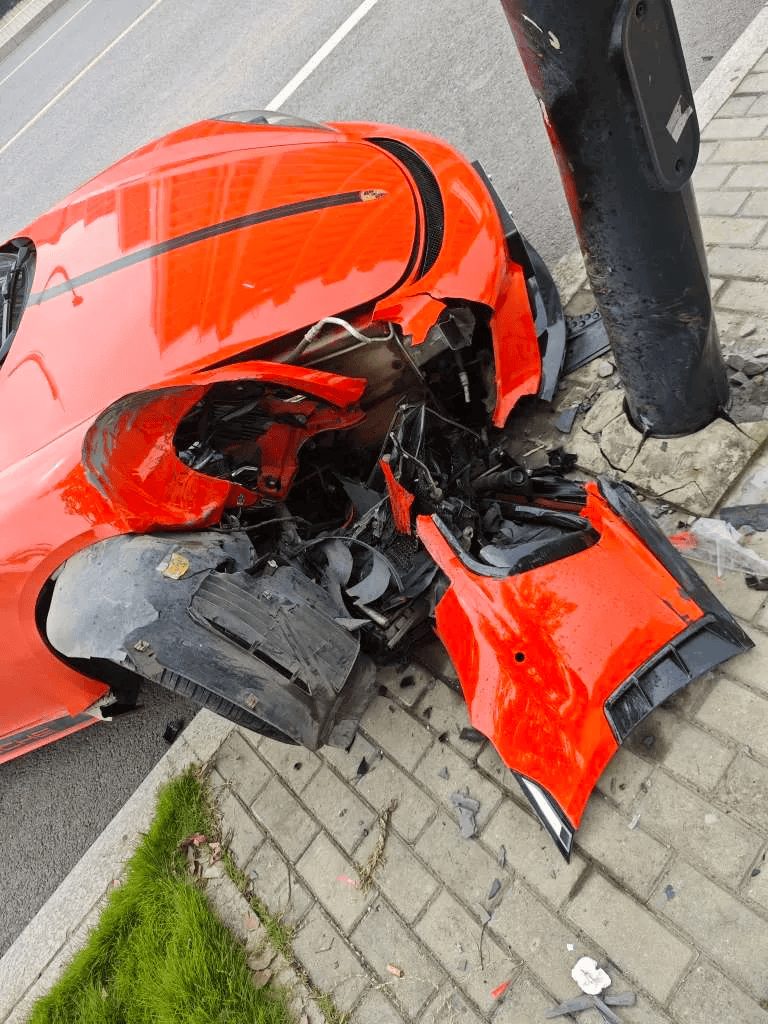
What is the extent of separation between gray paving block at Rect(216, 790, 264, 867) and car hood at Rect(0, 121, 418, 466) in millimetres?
1715

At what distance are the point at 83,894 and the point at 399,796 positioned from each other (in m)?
1.56

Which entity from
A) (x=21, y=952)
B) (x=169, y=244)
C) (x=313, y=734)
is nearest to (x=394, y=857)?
(x=313, y=734)

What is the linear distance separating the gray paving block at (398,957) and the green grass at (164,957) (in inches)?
14.7

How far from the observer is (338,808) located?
305 cm

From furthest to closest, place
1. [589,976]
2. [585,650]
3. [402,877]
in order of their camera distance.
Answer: [402,877], [585,650], [589,976]

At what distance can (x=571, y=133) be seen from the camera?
2275 millimetres

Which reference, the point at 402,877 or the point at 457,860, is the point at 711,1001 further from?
the point at 402,877

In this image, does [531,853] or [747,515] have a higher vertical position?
[747,515]

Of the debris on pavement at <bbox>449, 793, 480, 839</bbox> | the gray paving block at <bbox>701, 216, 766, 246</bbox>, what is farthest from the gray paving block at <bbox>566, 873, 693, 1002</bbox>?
the gray paving block at <bbox>701, 216, 766, 246</bbox>

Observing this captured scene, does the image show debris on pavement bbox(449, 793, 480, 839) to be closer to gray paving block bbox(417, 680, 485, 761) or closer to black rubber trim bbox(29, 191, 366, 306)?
gray paving block bbox(417, 680, 485, 761)

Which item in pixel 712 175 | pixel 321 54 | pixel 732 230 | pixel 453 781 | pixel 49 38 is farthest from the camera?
pixel 49 38

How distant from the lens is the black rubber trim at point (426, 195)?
3.02 m

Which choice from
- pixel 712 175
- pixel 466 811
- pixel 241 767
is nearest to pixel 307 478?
pixel 241 767

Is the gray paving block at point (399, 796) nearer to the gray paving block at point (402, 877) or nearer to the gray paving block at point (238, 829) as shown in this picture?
the gray paving block at point (402, 877)
